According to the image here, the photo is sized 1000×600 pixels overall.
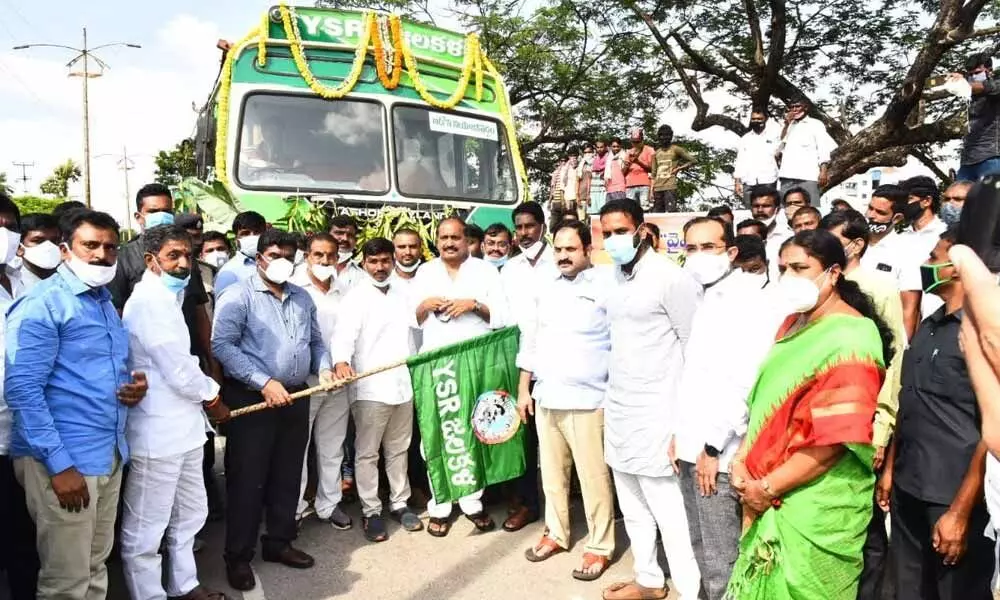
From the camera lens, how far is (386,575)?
3.79 m

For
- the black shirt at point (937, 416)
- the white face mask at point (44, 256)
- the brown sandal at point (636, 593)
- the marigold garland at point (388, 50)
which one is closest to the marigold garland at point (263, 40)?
the marigold garland at point (388, 50)

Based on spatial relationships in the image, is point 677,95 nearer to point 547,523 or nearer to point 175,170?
point 547,523

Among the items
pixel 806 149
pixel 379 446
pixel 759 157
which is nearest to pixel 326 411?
pixel 379 446

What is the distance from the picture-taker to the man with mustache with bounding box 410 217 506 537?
173 inches

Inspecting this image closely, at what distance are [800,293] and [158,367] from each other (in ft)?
8.72

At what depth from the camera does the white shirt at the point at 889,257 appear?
4340mm

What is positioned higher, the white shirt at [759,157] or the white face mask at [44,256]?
the white shirt at [759,157]

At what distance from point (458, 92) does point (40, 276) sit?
4.07 metres

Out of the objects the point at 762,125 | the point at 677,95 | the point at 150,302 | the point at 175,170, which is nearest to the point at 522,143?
the point at 677,95

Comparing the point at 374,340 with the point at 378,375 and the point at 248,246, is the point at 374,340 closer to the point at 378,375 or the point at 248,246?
the point at 378,375

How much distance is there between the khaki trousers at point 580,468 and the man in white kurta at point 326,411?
1.30m

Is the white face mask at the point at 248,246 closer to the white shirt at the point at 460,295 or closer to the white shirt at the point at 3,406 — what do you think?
the white shirt at the point at 460,295

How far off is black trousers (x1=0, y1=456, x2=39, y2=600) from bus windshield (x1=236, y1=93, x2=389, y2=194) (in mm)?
3186

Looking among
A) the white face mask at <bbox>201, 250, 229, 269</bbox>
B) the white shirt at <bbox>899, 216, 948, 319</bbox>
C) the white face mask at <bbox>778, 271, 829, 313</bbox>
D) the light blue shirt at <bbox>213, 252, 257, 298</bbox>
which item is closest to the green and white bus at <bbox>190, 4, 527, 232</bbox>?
the white face mask at <bbox>201, 250, 229, 269</bbox>
